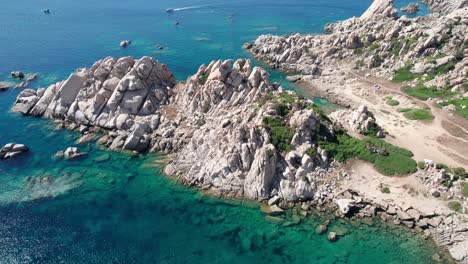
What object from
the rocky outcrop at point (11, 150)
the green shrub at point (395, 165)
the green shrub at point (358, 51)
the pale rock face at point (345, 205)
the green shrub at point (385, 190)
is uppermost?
the green shrub at point (358, 51)

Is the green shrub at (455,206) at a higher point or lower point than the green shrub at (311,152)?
lower

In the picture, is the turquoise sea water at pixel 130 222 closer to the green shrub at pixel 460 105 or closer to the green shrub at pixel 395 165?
the green shrub at pixel 395 165

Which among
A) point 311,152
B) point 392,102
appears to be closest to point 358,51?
point 392,102

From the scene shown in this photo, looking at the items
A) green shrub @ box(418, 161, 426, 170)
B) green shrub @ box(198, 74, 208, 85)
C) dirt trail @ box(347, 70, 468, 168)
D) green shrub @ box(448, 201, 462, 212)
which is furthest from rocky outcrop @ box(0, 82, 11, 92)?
green shrub @ box(448, 201, 462, 212)

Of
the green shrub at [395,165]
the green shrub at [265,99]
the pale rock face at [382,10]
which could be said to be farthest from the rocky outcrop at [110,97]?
the pale rock face at [382,10]

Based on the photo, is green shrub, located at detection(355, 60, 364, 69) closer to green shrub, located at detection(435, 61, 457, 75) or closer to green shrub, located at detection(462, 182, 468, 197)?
green shrub, located at detection(435, 61, 457, 75)

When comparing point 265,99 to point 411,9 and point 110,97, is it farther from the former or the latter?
point 411,9
